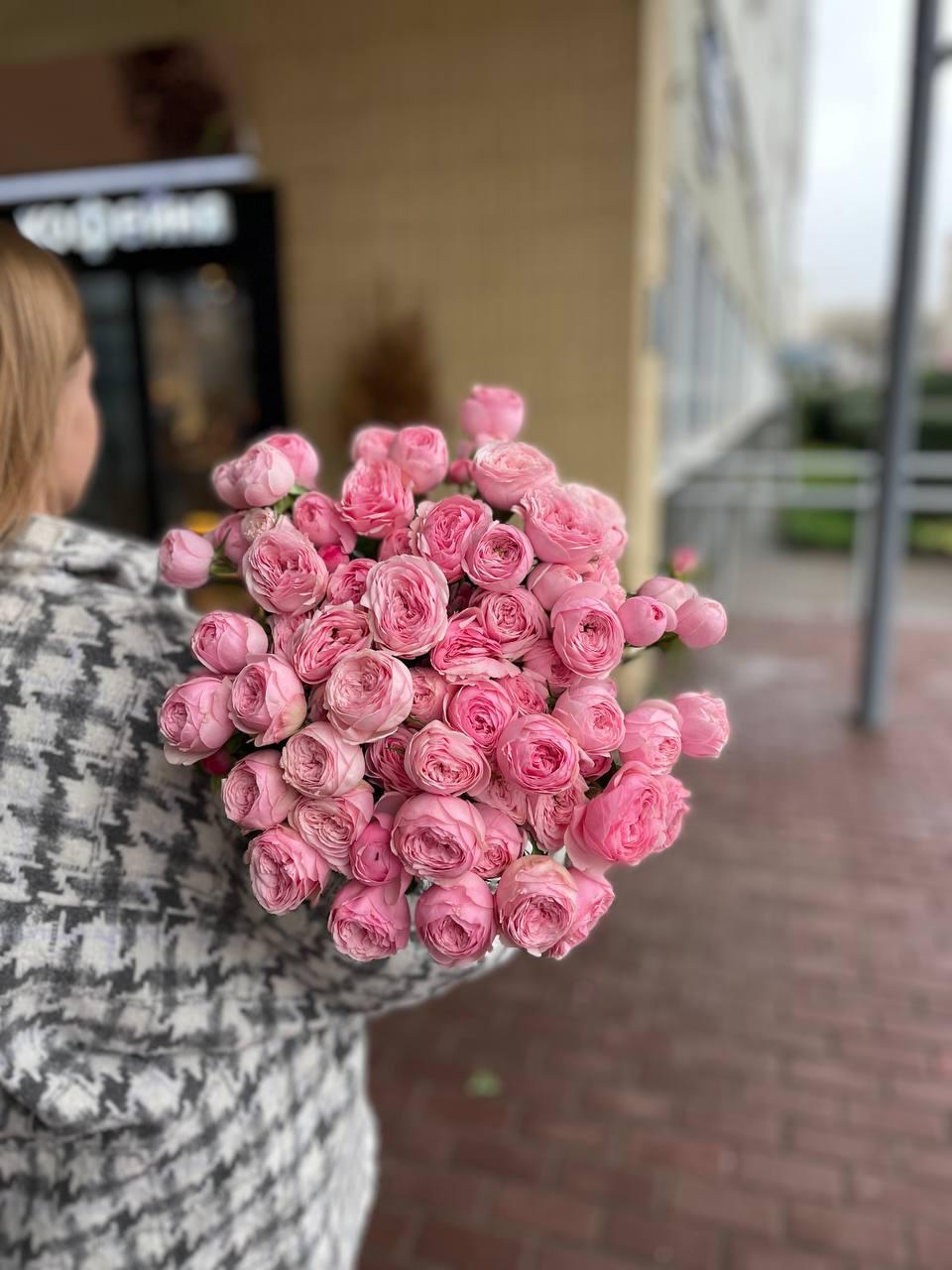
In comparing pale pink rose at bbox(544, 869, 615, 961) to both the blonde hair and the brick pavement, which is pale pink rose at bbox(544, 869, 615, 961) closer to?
the blonde hair

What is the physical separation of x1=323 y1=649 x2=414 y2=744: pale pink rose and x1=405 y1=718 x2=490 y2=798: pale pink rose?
0.03 metres

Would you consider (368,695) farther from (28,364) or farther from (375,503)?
(28,364)

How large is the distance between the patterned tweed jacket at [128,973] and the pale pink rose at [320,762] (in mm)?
257

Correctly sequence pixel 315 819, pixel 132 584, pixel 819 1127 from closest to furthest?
pixel 315 819
pixel 132 584
pixel 819 1127

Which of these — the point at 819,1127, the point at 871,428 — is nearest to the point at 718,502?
the point at 819,1127

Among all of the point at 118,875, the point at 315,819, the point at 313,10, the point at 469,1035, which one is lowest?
the point at 469,1035

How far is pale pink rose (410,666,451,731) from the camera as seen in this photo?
2.93 feet

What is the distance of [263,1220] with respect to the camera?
1.24 m

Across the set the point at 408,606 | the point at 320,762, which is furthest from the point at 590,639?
the point at 320,762

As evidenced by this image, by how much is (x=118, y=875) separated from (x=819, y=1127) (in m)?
2.38

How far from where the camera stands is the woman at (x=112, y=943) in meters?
1.01

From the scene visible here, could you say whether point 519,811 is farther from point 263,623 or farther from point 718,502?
point 718,502

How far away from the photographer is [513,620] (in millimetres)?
912

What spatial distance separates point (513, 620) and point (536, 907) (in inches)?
10.5
